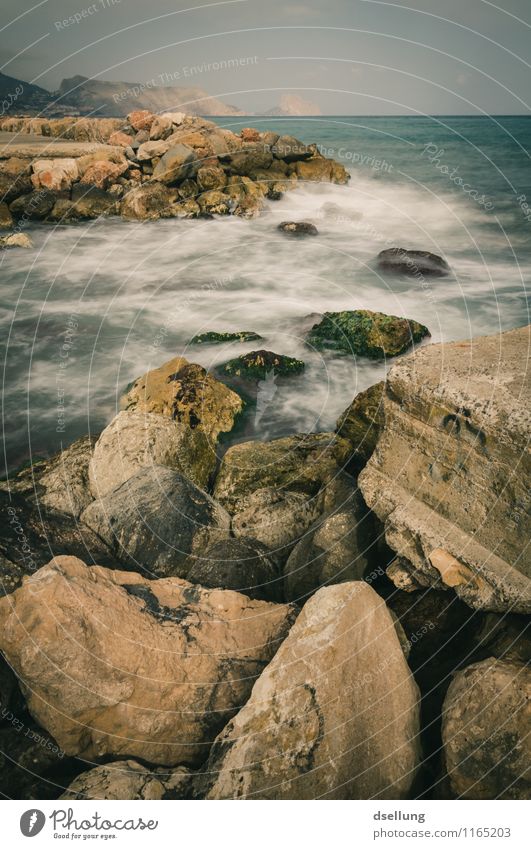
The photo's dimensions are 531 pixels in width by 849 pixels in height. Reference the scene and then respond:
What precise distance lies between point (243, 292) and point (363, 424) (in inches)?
302

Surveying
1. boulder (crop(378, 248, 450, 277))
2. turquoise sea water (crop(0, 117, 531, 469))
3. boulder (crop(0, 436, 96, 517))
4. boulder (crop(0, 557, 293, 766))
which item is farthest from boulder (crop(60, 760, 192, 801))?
boulder (crop(378, 248, 450, 277))

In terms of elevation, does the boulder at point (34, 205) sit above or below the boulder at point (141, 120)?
below

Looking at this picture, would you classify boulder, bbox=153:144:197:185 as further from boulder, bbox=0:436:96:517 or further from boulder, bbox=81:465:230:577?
boulder, bbox=81:465:230:577

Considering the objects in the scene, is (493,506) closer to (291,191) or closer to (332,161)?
(291,191)

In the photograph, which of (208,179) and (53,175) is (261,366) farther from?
(53,175)

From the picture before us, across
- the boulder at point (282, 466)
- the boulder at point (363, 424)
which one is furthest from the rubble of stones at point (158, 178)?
the boulder at point (363, 424)

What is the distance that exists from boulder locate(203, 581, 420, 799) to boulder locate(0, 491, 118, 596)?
1.71 meters

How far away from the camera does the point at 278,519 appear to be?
443 cm

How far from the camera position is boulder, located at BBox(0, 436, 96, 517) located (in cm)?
491

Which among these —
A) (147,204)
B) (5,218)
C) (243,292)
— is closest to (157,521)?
(243,292)

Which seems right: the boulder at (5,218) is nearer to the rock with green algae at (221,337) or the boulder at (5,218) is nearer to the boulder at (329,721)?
the rock with green algae at (221,337)

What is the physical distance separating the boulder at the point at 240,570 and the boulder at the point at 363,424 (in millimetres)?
1286

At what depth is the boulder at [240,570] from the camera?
3594 millimetres

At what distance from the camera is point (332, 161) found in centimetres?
2300
